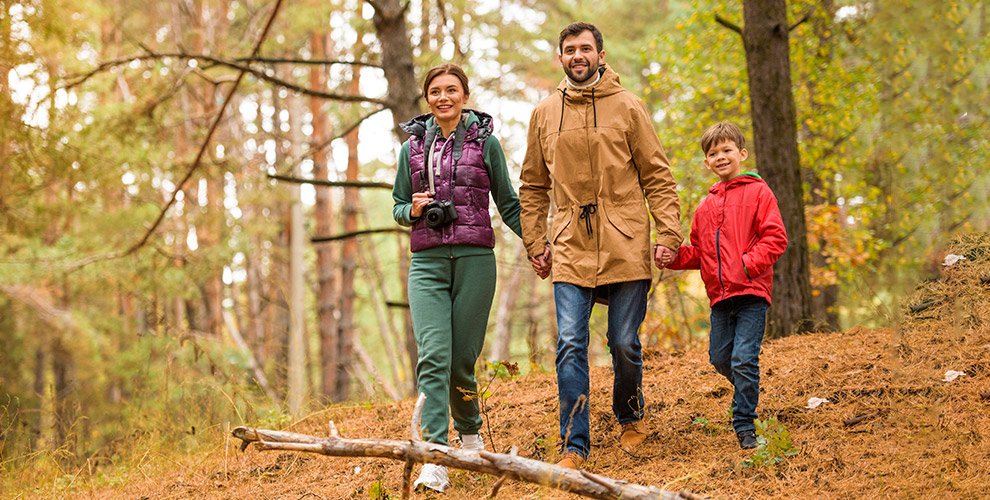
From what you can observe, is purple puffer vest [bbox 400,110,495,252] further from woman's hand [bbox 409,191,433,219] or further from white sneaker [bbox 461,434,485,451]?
white sneaker [bbox 461,434,485,451]

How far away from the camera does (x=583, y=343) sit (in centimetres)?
363

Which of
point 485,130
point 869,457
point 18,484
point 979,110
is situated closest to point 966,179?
point 979,110

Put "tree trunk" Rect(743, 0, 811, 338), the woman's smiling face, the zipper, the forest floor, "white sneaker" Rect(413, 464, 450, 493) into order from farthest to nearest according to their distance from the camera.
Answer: "tree trunk" Rect(743, 0, 811, 338)
the woman's smiling face
the zipper
"white sneaker" Rect(413, 464, 450, 493)
the forest floor

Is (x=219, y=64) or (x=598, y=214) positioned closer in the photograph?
(x=598, y=214)

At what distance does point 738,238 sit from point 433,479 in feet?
6.23

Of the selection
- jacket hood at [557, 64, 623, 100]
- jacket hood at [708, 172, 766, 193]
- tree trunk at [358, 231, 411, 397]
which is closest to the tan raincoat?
jacket hood at [557, 64, 623, 100]

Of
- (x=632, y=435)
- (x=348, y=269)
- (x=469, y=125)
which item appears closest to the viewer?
(x=632, y=435)

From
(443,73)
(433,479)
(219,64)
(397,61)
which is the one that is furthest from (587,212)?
(219,64)

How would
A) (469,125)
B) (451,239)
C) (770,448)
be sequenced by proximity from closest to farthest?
(770,448), (451,239), (469,125)

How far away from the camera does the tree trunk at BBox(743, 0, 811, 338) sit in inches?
236

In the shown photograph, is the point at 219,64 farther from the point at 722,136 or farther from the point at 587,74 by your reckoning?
the point at 722,136

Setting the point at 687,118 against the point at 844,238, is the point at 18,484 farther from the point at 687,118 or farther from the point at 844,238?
the point at 844,238

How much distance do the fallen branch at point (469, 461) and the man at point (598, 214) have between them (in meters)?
0.59

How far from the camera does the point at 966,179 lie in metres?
4.08
